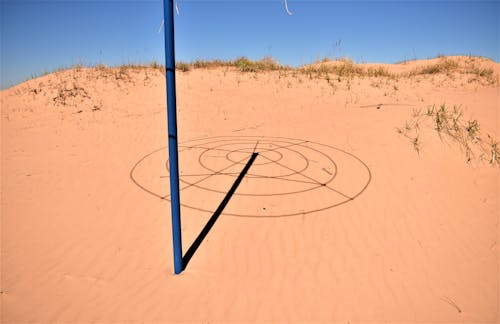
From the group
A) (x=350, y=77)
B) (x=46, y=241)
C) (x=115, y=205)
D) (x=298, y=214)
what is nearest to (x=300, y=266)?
(x=298, y=214)

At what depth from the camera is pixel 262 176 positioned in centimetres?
635

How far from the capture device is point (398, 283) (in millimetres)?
3805

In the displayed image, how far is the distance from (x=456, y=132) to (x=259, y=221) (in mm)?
6597

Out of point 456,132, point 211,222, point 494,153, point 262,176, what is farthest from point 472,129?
point 211,222

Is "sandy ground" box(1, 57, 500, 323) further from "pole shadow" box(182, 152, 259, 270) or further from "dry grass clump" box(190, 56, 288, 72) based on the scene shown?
"dry grass clump" box(190, 56, 288, 72)

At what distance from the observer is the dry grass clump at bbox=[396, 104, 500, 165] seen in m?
7.19

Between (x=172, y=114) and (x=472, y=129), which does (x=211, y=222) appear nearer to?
(x=172, y=114)

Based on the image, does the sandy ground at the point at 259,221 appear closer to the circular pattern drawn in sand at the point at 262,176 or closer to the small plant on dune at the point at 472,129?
the circular pattern drawn in sand at the point at 262,176

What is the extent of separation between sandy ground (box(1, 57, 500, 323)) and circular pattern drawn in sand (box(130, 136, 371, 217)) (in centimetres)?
4

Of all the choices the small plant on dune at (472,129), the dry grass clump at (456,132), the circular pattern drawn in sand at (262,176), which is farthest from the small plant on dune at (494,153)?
the circular pattern drawn in sand at (262,176)

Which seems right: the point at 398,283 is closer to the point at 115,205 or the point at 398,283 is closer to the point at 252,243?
the point at 252,243

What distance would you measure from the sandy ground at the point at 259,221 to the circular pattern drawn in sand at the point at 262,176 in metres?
0.04

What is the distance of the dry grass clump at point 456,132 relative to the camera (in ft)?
23.6

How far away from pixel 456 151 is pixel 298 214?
5064 mm
